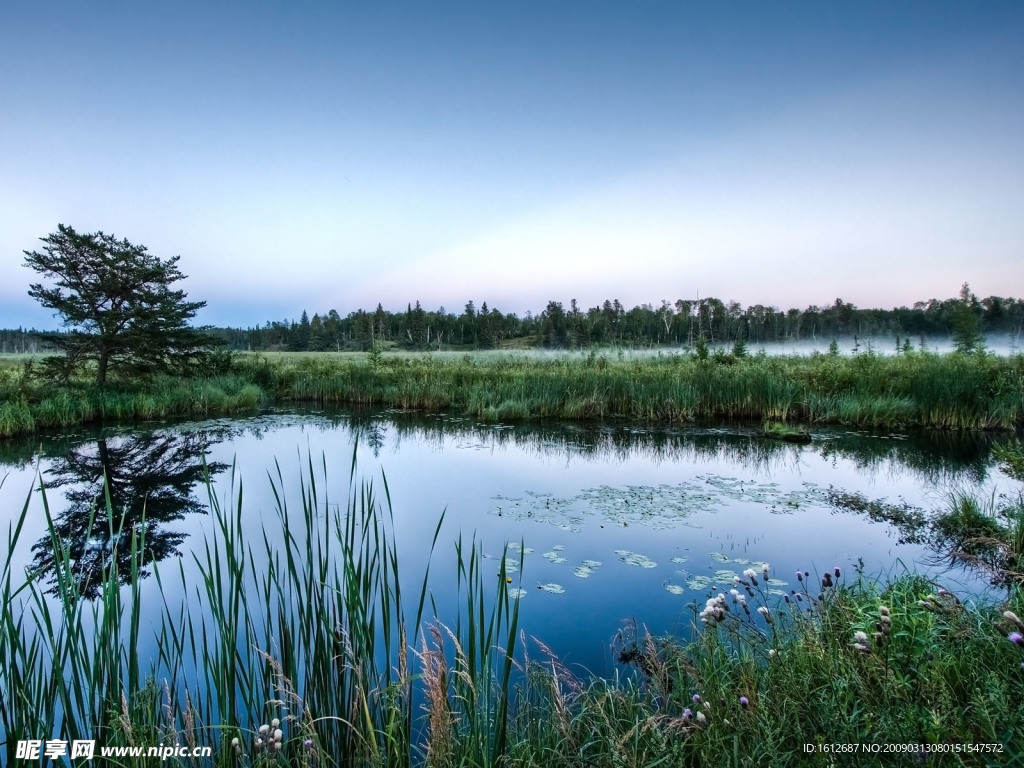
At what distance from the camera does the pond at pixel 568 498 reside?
446cm

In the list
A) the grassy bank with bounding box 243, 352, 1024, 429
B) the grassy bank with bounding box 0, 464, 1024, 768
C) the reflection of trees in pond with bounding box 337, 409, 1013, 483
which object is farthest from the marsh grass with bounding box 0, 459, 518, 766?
the grassy bank with bounding box 243, 352, 1024, 429

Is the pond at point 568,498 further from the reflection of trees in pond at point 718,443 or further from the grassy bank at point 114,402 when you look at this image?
the grassy bank at point 114,402

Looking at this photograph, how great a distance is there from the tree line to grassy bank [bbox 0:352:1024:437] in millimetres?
25596

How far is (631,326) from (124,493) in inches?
2037

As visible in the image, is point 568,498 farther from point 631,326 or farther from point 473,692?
point 631,326

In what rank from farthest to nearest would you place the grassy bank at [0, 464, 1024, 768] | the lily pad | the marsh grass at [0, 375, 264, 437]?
the marsh grass at [0, 375, 264, 437], the lily pad, the grassy bank at [0, 464, 1024, 768]

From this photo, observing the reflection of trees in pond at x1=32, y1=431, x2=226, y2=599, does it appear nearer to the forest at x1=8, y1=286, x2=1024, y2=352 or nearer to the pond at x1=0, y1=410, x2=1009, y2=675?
the pond at x1=0, y1=410, x2=1009, y2=675

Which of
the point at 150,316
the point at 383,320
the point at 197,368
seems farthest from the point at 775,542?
the point at 383,320

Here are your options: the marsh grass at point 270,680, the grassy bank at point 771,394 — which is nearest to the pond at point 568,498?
the marsh grass at point 270,680

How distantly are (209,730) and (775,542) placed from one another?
5379 mm

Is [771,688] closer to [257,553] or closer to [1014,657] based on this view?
[1014,657]

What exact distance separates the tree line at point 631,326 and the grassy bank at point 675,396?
84.0ft

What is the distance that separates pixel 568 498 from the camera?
745cm

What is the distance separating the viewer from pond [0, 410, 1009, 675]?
4461mm
